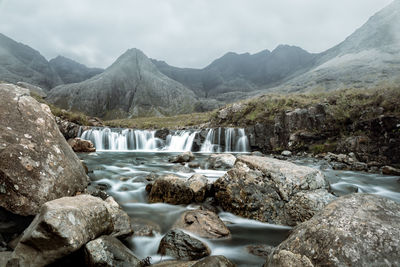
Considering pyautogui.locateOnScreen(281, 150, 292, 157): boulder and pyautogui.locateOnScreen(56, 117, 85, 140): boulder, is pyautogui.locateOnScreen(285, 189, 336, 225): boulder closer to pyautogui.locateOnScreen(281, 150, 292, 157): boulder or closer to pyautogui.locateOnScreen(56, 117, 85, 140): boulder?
pyautogui.locateOnScreen(281, 150, 292, 157): boulder

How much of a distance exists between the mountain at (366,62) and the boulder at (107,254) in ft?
192

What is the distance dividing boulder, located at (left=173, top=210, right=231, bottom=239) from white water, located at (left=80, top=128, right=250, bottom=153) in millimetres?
15850

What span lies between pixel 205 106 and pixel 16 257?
11222 centimetres

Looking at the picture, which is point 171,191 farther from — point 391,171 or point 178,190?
point 391,171

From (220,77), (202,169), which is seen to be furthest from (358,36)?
(202,169)

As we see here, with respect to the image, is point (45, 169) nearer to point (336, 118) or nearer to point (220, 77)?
point (336, 118)

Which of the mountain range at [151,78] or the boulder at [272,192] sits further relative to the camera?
the mountain range at [151,78]

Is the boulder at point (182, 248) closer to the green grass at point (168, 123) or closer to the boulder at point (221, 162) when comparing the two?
the boulder at point (221, 162)

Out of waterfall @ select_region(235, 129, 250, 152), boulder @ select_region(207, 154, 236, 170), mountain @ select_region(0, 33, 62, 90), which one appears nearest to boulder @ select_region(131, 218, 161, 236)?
boulder @ select_region(207, 154, 236, 170)

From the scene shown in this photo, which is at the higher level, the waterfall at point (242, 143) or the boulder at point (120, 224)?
the waterfall at point (242, 143)

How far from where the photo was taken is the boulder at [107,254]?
3.01 metres

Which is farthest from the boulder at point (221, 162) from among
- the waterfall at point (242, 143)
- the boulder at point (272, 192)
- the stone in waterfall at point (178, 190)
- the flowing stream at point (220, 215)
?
the waterfall at point (242, 143)

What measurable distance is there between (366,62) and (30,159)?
96.9 metres

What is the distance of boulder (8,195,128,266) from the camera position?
2779 millimetres
